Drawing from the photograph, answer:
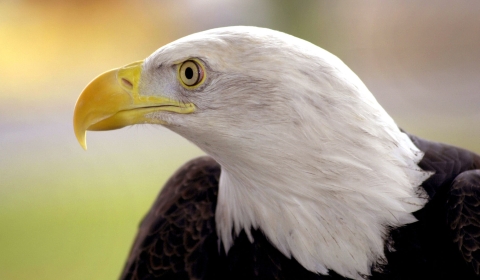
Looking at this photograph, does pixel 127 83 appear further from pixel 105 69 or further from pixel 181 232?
pixel 105 69

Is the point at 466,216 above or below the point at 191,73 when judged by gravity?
below

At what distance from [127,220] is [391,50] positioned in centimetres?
190

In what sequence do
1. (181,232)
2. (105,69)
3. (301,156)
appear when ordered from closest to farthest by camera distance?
(301,156) < (181,232) < (105,69)

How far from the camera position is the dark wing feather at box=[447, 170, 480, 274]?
3.55 ft

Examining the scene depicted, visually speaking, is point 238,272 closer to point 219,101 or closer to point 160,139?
point 219,101

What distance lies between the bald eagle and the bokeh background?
1.65 m

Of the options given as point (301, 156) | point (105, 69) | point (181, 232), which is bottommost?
point (181, 232)

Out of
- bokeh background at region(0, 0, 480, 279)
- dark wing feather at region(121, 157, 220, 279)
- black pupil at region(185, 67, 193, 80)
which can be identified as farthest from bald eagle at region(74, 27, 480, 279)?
bokeh background at region(0, 0, 480, 279)

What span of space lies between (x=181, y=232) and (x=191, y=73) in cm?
60

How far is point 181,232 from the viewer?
4.71 ft

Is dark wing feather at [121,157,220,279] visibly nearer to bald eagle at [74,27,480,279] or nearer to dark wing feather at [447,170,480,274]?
bald eagle at [74,27,480,279]

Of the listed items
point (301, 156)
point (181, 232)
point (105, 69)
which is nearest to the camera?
point (301, 156)

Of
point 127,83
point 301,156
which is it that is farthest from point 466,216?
point 127,83

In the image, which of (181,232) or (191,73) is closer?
(191,73)
